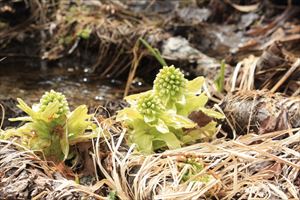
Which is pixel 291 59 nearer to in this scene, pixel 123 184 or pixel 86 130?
pixel 86 130

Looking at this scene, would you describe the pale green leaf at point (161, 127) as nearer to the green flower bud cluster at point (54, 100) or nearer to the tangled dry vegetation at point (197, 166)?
the tangled dry vegetation at point (197, 166)

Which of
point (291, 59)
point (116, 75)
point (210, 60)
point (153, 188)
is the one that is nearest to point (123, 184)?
point (153, 188)

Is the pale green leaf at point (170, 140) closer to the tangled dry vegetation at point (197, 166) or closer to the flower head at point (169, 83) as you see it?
the tangled dry vegetation at point (197, 166)

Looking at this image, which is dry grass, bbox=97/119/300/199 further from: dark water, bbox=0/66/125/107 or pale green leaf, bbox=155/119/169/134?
dark water, bbox=0/66/125/107

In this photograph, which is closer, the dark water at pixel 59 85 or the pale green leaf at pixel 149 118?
the pale green leaf at pixel 149 118

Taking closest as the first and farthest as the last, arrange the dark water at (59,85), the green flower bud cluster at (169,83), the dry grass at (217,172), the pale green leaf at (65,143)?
the dry grass at (217,172) → the pale green leaf at (65,143) → the green flower bud cluster at (169,83) → the dark water at (59,85)

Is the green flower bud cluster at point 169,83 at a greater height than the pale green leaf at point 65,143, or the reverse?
the green flower bud cluster at point 169,83

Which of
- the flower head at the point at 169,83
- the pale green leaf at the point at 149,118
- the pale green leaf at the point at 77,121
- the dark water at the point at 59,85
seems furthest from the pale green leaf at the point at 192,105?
the dark water at the point at 59,85

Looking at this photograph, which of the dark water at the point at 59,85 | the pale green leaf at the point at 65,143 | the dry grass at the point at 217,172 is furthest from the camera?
the dark water at the point at 59,85

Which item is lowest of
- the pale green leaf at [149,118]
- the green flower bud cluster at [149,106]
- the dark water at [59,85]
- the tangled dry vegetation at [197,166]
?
the dark water at [59,85]
